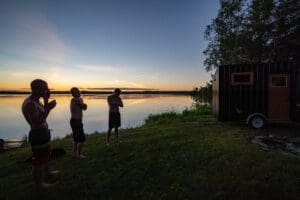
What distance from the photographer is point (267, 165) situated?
4.89m

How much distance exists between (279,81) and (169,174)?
7088 millimetres

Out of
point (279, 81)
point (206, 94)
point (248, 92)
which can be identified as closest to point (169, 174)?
point (248, 92)

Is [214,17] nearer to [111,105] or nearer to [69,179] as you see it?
[111,105]

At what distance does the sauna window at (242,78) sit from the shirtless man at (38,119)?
26.4 ft

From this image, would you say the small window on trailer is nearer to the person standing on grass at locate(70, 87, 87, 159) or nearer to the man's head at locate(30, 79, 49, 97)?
the person standing on grass at locate(70, 87, 87, 159)

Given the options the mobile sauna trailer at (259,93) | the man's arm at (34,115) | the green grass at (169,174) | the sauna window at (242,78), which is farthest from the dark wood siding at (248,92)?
the man's arm at (34,115)

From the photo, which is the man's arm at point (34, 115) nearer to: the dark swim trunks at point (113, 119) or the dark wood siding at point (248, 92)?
the dark swim trunks at point (113, 119)

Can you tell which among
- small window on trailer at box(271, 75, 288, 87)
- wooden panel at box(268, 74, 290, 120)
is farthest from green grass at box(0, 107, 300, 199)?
small window on trailer at box(271, 75, 288, 87)

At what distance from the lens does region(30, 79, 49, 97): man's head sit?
12.5ft

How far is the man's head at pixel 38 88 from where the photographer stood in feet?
12.5

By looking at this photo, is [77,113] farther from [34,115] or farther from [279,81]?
[279,81]

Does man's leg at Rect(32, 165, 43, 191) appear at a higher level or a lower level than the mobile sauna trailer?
lower

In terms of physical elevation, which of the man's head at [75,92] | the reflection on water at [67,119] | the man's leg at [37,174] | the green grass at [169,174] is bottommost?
the reflection on water at [67,119]

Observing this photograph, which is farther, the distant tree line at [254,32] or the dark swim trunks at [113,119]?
the distant tree line at [254,32]
